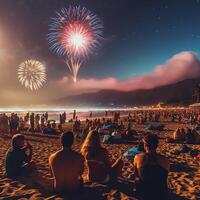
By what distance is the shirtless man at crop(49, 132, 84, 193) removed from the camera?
5.89 meters

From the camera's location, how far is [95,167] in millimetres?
6875

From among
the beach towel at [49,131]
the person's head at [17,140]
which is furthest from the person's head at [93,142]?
the beach towel at [49,131]

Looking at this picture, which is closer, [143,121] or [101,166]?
[101,166]

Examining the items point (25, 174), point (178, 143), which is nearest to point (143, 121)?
point (178, 143)

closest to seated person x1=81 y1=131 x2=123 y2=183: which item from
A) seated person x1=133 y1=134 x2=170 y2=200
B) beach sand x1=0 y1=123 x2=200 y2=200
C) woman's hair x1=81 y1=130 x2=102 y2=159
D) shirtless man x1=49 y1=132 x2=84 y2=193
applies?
woman's hair x1=81 y1=130 x2=102 y2=159

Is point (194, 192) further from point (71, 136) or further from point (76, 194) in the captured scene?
point (71, 136)

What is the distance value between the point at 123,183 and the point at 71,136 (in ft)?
6.90

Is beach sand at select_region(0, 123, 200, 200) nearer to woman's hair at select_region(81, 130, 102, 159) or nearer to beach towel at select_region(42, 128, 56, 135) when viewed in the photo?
woman's hair at select_region(81, 130, 102, 159)

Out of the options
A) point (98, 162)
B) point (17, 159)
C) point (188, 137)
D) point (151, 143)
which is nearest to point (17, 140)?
point (17, 159)

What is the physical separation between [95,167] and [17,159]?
7.27ft

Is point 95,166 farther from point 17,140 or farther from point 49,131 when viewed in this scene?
point 49,131

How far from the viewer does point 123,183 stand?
23.0ft

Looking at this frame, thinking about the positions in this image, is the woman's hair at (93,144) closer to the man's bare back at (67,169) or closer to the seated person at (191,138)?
the man's bare back at (67,169)

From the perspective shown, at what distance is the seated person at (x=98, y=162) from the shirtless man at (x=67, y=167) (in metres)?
0.75
